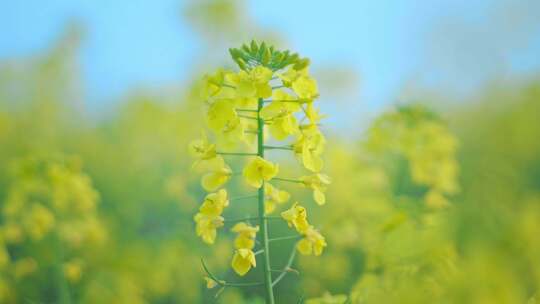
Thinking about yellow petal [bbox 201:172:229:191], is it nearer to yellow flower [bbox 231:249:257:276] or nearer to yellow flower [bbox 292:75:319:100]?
yellow flower [bbox 231:249:257:276]

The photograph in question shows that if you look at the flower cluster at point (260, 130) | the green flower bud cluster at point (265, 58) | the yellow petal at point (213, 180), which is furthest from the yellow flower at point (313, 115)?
the yellow petal at point (213, 180)

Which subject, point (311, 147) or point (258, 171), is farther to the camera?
point (311, 147)

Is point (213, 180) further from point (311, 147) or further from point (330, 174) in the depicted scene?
point (330, 174)

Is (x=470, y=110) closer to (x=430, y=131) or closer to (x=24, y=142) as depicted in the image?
(x=430, y=131)

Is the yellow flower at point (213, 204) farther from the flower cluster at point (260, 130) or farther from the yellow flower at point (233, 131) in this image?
the yellow flower at point (233, 131)

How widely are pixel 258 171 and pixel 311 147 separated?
0.22 metres

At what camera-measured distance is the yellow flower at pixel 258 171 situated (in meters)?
1.65

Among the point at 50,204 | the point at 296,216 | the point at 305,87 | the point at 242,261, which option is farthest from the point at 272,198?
the point at 50,204

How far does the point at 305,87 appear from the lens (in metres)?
1.75

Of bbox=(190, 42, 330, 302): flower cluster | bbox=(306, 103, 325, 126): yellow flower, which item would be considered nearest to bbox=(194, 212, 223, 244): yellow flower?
bbox=(190, 42, 330, 302): flower cluster

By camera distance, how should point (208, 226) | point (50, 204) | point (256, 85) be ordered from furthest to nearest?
1. point (50, 204)
2. point (208, 226)
3. point (256, 85)

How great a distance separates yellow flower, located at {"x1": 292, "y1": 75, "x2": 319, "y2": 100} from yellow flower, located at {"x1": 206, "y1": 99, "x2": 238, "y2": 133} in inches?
8.3

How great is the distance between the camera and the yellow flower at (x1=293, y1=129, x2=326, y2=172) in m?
1.77

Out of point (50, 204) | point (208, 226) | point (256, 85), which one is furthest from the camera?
point (50, 204)
